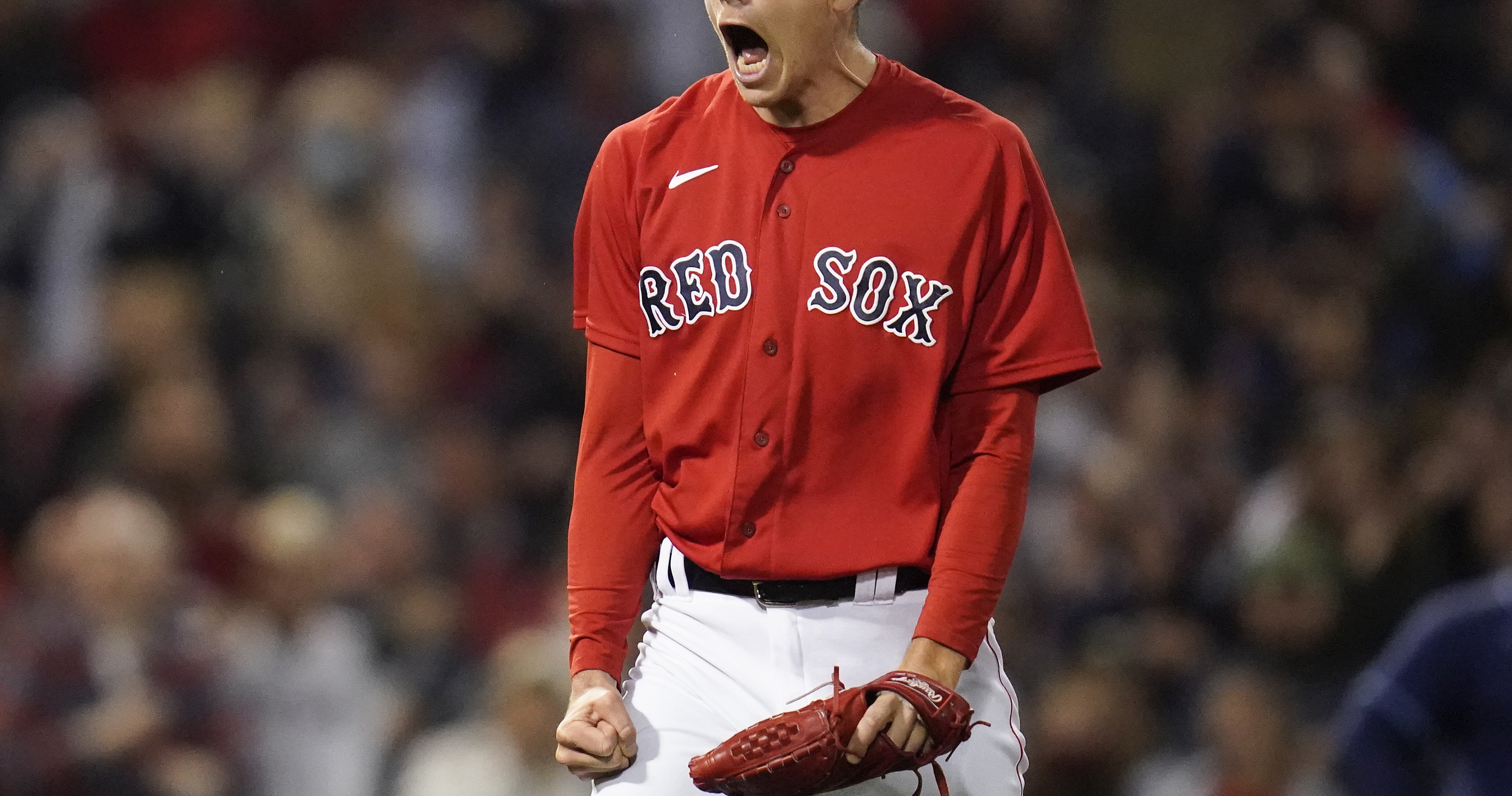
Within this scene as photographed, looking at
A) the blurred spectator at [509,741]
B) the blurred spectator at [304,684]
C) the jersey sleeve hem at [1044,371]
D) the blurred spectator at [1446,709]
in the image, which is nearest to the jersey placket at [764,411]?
the jersey sleeve hem at [1044,371]

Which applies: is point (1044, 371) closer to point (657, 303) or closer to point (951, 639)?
point (951, 639)

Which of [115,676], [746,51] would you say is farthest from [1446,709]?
[115,676]

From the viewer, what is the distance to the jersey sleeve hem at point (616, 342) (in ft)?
6.44

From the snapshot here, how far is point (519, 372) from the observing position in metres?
4.84

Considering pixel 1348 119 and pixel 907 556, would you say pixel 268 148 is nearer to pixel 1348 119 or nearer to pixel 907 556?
pixel 1348 119

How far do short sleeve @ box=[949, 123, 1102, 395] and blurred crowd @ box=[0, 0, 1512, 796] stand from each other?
7.72 feet

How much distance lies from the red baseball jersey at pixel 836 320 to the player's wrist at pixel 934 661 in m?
0.10

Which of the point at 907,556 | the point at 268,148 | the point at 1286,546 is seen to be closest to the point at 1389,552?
the point at 1286,546

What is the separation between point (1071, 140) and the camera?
5340 mm

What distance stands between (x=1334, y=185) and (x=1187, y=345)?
2.41 feet

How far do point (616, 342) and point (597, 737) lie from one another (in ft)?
1.46

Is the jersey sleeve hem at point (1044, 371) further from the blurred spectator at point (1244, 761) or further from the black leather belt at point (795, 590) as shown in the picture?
the blurred spectator at point (1244, 761)

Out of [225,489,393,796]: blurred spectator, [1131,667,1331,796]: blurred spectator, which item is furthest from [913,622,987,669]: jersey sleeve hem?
[225,489,393,796]: blurred spectator

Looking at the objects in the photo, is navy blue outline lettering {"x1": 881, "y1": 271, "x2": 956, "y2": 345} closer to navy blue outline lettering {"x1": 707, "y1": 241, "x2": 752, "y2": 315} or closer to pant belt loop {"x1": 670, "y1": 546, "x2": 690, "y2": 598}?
navy blue outline lettering {"x1": 707, "y1": 241, "x2": 752, "y2": 315}
